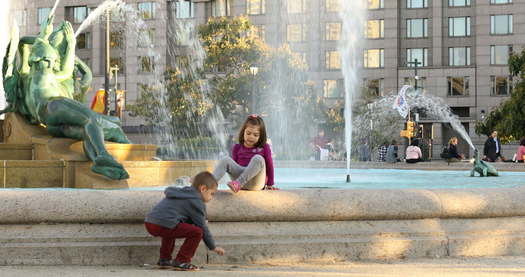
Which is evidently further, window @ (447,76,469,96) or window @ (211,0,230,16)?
window @ (211,0,230,16)

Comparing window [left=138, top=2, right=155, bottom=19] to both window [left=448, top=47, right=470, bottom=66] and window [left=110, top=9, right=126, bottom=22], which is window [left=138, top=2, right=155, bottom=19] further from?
window [left=448, top=47, right=470, bottom=66]

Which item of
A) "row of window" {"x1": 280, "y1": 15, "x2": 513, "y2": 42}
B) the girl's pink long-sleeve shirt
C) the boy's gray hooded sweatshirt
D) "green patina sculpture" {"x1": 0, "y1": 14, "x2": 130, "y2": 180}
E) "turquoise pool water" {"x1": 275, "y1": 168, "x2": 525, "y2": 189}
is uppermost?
"row of window" {"x1": 280, "y1": 15, "x2": 513, "y2": 42}

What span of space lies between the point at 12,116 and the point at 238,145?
724 centimetres

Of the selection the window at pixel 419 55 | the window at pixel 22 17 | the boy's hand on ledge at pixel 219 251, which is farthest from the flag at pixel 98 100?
the window at pixel 22 17

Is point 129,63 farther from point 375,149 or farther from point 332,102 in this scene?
point 375,149

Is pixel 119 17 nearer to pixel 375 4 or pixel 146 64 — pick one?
pixel 146 64

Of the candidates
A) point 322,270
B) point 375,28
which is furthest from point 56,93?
point 375,28

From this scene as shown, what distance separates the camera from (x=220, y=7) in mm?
70312

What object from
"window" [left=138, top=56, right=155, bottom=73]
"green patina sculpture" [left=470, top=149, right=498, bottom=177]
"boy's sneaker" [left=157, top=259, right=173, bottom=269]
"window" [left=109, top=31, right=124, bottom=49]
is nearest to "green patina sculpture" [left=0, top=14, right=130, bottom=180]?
"boy's sneaker" [left=157, top=259, right=173, bottom=269]

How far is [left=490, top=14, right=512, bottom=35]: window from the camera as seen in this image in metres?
67.0

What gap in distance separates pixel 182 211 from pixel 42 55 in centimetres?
724

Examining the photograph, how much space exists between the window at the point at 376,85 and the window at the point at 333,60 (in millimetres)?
2793

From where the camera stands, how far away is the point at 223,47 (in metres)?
48.8

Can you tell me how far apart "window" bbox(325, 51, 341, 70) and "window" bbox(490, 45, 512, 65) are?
12.9 m
